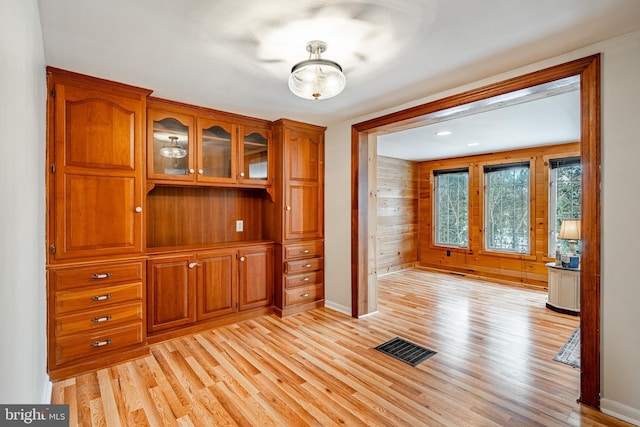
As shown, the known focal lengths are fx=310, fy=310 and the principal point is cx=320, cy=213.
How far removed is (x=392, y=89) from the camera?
2.80m

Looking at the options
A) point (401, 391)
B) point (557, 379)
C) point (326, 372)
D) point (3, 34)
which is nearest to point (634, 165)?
point (557, 379)

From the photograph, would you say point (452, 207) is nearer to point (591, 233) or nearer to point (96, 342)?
point (591, 233)

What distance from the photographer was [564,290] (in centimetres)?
396

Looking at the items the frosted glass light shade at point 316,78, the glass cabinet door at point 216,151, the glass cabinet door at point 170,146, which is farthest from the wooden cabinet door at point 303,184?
the frosted glass light shade at point 316,78

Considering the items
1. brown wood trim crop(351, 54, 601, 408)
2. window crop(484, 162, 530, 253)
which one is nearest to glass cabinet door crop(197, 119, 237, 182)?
brown wood trim crop(351, 54, 601, 408)

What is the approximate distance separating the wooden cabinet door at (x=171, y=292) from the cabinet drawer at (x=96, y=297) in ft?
0.82

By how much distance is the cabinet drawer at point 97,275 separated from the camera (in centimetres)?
238

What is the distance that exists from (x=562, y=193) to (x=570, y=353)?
10.7 ft

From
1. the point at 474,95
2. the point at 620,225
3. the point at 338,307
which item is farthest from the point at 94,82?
the point at 620,225

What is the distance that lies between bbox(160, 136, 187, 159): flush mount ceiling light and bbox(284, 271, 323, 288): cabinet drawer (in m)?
1.83

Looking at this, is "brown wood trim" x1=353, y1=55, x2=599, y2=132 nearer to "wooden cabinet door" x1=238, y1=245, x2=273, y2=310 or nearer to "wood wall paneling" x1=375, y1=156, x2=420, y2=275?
"wooden cabinet door" x1=238, y1=245, x2=273, y2=310

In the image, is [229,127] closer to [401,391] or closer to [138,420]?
[138,420]

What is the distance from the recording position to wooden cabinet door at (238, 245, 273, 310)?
11.8 ft

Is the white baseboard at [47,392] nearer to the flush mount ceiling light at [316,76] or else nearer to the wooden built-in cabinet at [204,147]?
the wooden built-in cabinet at [204,147]
